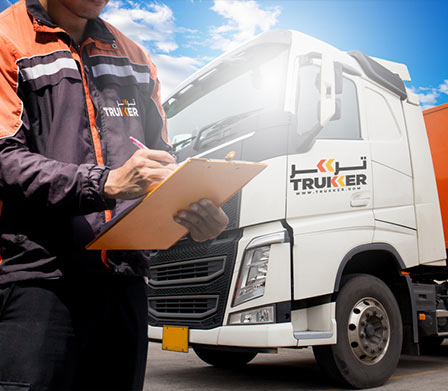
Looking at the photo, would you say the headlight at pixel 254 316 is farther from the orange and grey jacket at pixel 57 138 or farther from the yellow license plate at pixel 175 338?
the orange and grey jacket at pixel 57 138

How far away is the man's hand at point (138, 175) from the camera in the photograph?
1.05 meters

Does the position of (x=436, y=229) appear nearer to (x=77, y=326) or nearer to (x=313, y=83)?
(x=313, y=83)

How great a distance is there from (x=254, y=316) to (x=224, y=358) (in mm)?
1922

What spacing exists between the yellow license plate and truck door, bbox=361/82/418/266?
1.72 meters

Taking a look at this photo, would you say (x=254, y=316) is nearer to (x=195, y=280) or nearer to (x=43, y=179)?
(x=195, y=280)

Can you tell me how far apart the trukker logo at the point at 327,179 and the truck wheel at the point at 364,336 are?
751 mm

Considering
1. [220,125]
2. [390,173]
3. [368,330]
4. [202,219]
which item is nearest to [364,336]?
[368,330]

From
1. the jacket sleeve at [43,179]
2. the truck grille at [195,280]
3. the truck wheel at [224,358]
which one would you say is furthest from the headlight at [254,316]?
the jacket sleeve at [43,179]

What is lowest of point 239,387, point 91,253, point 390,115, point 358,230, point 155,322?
point 239,387

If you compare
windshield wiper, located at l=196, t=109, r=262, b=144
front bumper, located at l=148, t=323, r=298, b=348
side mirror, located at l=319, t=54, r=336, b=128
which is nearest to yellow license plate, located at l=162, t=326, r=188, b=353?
front bumper, located at l=148, t=323, r=298, b=348

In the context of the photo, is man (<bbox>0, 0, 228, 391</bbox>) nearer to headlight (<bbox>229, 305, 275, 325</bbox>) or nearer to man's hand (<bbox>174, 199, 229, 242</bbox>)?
man's hand (<bbox>174, 199, 229, 242</bbox>)

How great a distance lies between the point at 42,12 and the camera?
4.13 feet

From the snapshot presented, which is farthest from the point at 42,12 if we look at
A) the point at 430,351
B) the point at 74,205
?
the point at 430,351

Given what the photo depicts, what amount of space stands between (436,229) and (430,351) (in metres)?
2.70
